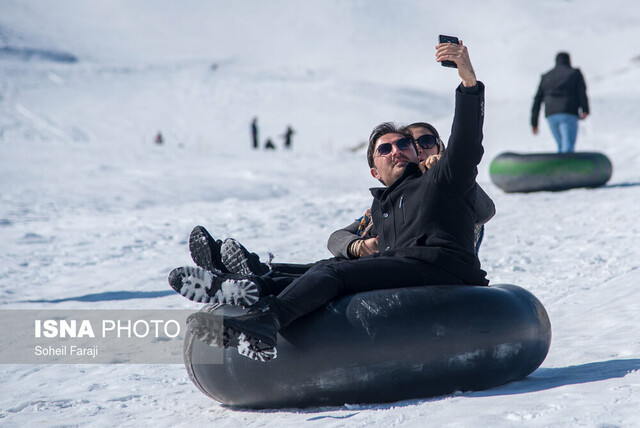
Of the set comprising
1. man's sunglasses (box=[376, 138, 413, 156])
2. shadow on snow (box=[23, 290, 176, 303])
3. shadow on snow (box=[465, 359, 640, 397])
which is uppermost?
man's sunglasses (box=[376, 138, 413, 156])

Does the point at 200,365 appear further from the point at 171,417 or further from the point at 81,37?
the point at 81,37

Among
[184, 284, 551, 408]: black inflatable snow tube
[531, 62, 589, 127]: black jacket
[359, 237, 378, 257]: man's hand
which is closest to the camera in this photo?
[184, 284, 551, 408]: black inflatable snow tube

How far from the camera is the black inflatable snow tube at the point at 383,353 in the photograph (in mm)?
2855

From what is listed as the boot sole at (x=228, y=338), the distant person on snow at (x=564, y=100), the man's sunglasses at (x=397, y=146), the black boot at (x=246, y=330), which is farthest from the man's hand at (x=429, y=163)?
the distant person on snow at (x=564, y=100)

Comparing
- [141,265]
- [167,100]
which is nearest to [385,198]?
[141,265]

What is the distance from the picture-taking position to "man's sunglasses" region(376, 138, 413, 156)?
131 inches

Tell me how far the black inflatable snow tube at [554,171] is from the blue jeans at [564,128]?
0.29m

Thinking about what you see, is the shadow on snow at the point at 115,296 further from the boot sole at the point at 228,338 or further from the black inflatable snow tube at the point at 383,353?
the boot sole at the point at 228,338

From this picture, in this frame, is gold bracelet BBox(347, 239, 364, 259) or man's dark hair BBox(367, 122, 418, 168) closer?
man's dark hair BBox(367, 122, 418, 168)

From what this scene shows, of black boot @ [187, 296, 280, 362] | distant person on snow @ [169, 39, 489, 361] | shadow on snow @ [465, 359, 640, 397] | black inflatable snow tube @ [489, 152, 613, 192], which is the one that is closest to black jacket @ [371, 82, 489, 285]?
distant person on snow @ [169, 39, 489, 361]

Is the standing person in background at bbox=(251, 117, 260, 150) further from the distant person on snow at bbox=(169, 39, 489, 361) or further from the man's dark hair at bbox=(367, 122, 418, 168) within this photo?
the distant person on snow at bbox=(169, 39, 489, 361)

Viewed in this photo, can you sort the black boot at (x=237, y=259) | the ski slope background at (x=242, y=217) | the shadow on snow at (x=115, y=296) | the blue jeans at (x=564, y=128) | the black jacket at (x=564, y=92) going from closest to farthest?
1. the ski slope background at (x=242, y=217)
2. the black boot at (x=237, y=259)
3. the shadow on snow at (x=115, y=296)
4. the black jacket at (x=564, y=92)
5. the blue jeans at (x=564, y=128)

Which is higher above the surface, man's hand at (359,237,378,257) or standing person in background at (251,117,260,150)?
standing person in background at (251,117,260,150)

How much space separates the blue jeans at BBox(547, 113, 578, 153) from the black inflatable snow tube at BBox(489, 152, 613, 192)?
289 mm
